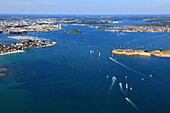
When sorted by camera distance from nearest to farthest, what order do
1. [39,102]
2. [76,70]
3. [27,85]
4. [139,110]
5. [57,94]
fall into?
[139,110], [39,102], [57,94], [27,85], [76,70]

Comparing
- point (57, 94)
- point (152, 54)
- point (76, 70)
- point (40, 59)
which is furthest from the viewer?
point (152, 54)

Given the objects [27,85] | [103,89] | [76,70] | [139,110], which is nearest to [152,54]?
[76,70]

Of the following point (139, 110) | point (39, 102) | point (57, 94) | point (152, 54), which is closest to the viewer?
point (139, 110)

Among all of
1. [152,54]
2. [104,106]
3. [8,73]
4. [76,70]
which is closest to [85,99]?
[104,106]

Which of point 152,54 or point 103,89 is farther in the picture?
point 152,54

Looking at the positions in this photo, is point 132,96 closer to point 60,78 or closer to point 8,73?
point 60,78

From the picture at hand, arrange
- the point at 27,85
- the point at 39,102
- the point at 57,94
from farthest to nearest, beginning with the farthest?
the point at 27,85 → the point at 57,94 → the point at 39,102

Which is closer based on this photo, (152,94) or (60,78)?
(152,94)

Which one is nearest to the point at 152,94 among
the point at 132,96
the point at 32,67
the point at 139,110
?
the point at 132,96
